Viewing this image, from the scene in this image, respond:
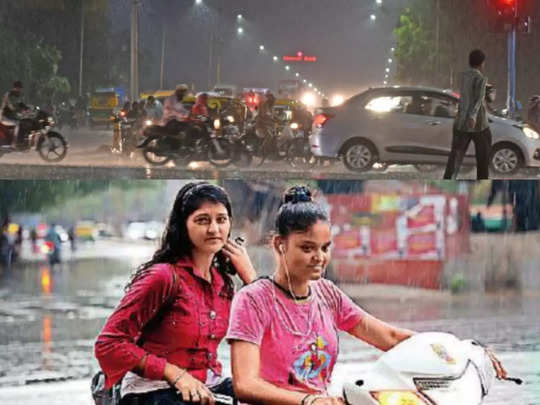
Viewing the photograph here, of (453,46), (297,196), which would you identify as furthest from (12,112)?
(453,46)

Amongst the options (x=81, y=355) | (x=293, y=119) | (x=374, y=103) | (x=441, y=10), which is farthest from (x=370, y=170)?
(x=441, y=10)

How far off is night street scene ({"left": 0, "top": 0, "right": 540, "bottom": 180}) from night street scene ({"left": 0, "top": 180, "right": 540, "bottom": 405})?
3.88 ft

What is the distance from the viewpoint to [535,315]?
8781 mm

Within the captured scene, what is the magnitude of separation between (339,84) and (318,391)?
39.5 m

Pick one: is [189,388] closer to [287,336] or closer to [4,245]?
[287,336]

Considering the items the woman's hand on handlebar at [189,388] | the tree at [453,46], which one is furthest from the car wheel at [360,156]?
the tree at [453,46]

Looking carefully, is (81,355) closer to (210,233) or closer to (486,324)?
(486,324)

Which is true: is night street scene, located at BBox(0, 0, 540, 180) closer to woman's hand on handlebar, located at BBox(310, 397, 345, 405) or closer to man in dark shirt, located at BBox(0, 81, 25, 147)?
man in dark shirt, located at BBox(0, 81, 25, 147)

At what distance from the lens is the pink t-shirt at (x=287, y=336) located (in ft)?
8.70

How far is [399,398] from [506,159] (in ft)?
45.2

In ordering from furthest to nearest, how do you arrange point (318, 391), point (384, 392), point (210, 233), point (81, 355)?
1. point (81, 355)
2. point (210, 233)
3. point (318, 391)
4. point (384, 392)

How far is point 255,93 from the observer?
2456 cm

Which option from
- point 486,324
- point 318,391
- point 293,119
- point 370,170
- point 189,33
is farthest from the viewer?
point 189,33

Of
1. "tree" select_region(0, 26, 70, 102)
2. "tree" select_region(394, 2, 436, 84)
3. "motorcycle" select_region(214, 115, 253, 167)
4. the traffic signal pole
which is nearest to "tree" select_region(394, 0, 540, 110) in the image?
"tree" select_region(394, 2, 436, 84)
